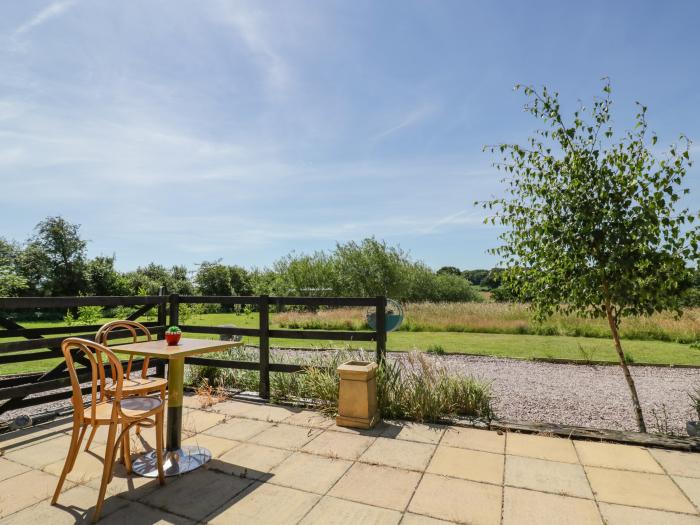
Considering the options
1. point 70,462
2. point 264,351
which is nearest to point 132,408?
point 70,462

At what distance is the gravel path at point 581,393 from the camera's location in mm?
5289

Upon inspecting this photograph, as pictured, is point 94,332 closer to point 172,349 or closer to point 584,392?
point 172,349

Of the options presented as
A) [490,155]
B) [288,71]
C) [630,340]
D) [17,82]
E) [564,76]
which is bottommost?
[630,340]

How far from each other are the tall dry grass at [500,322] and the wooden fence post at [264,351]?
7855mm

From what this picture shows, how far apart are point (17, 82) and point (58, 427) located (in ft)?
16.3

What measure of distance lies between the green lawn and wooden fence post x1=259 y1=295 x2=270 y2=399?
3685 mm

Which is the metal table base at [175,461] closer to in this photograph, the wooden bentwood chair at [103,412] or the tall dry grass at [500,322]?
the wooden bentwood chair at [103,412]

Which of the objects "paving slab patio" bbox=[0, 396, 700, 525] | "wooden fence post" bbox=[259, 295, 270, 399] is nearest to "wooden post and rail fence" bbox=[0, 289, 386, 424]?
"wooden fence post" bbox=[259, 295, 270, 399]

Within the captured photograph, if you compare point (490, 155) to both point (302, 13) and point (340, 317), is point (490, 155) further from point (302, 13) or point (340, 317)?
point (340, 317)

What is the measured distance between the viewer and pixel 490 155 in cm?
481

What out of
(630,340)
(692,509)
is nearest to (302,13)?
(692,509)

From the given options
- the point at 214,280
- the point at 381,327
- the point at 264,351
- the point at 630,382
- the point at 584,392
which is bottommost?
the point at 584,392

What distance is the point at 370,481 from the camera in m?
2.80

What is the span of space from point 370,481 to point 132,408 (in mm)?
1682
